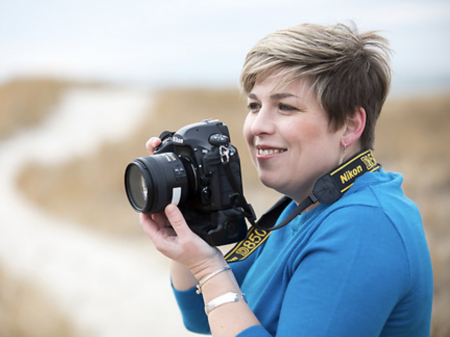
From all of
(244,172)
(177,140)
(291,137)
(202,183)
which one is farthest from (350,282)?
(244,172)

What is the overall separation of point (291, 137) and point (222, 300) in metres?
0.41

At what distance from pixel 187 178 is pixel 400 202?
55cm

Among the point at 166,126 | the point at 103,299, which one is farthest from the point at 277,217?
the point at 166,126

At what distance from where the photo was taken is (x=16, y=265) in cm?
554

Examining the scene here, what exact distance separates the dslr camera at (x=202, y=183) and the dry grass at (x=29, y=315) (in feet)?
9.74

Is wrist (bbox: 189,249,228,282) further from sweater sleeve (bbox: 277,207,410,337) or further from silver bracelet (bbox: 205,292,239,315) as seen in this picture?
sweater sleeve (bbox: 277,207,410,337)

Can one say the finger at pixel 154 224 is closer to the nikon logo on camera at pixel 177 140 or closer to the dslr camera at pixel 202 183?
the dslr camera at pixel 202 183

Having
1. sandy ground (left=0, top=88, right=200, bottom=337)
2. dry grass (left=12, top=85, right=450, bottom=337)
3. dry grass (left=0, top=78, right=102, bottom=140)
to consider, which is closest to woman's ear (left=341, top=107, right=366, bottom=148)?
dry grass (left=12, top=85, right=450, bottom=337)

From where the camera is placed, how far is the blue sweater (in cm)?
94

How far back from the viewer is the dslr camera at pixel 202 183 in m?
1.25

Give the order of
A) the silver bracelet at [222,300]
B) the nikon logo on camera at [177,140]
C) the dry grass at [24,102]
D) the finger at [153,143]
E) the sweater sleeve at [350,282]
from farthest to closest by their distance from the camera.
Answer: the dry grass at [24,102], the finger at [153,143], the nikon logo on camera at [177,140], the silver bracelet at [222,300], the sweater sleeve at [350,282]

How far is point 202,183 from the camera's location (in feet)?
4.24

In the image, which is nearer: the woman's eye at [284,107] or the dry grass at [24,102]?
the woman's eye at [284,107]

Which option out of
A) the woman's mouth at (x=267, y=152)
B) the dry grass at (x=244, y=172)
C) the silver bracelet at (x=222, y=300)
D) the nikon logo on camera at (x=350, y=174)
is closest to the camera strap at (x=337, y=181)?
the nikon logo on camera at (x=350, y=174)
